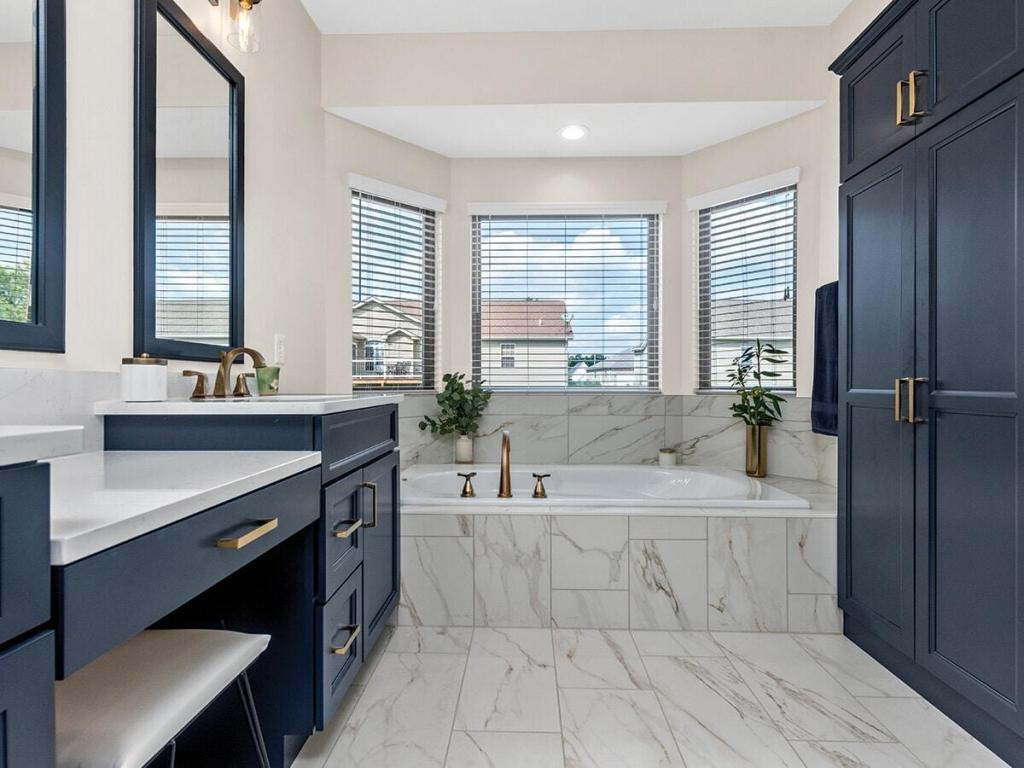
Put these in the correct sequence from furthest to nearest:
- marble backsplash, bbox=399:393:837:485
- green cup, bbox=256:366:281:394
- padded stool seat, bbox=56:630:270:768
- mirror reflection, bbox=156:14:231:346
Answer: marble backsplash, bbox=399:393:837:485 < green cup, bbox=256:366:281:394 < mirror reflection, bbox=156:14:231:346 < padded stool seat, bbox=56:630:270:768

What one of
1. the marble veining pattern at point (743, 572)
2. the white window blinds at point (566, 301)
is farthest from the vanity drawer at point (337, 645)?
the white window blinds at point (566, 301)

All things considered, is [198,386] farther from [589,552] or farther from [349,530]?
[589,552]

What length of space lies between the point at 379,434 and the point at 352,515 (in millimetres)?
406

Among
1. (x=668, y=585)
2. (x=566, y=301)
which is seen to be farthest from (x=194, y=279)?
(x=566, y=301)

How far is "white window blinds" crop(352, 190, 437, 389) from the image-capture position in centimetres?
327

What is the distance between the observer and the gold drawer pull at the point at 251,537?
98 centimetres

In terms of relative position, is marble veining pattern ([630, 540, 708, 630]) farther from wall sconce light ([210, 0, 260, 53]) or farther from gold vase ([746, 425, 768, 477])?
wall sconce light ([210, 0, 260, 53])

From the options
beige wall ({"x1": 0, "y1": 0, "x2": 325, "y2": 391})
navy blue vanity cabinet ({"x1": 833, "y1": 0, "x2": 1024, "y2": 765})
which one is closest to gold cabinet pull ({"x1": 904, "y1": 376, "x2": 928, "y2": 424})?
navy blue vanity cabinet ({"x1": 833, "y1": 0, "x2": 1024, "y2": 765})

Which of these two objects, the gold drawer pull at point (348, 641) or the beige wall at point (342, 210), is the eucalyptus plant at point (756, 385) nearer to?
the beige wall at point (342, 210)

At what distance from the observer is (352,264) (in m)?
3.23

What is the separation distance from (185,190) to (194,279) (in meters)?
0.27

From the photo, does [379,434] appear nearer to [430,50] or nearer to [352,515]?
[352,515]

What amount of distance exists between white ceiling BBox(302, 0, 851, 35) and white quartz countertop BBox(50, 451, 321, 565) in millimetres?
2355

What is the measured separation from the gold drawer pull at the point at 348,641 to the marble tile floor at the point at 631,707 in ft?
0.85
